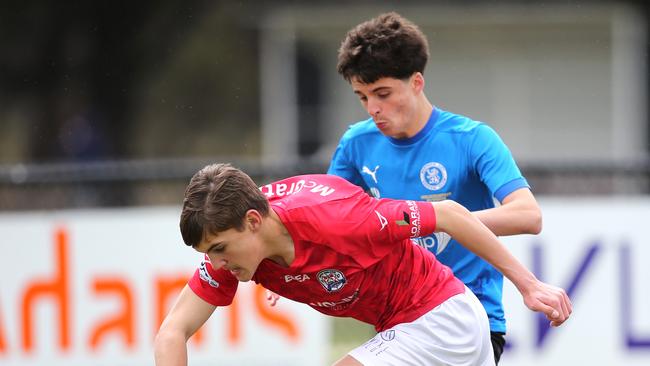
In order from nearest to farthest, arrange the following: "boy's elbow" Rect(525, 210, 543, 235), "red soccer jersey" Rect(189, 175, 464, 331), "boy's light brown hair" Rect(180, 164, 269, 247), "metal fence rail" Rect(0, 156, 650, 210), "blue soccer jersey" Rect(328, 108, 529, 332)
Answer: "boy's light brown hair" Rect(180, 164, 269, 247) < "red soccer jersey" Rect(189, 175, 464, 331) < "boy's elbow" Rect(525, 210, 543, 235) < "blue soccer jersey" Rect(328, 108, 529, 332) < "metal fence rail" Rect(0, 156, 650, 210)

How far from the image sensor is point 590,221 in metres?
7.61

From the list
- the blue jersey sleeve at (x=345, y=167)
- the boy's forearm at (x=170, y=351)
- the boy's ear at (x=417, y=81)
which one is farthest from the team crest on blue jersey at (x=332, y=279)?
the boy's ear at (x=417, y=81)

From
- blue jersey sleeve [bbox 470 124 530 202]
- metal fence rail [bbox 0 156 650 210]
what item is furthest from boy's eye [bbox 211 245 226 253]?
metal fence rail [bbox 0 156 650 210]

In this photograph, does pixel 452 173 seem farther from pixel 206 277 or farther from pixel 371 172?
pixel 206 277

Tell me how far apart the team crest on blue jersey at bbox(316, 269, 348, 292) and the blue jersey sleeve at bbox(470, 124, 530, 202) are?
699 millimetres

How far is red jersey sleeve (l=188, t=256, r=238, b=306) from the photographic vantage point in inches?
150

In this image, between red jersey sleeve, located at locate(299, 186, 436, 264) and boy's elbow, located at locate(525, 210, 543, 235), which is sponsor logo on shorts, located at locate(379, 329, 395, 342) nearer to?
red jersey sleeve, located at locate(299, 186, 436, 264)

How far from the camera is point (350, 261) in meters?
3.71

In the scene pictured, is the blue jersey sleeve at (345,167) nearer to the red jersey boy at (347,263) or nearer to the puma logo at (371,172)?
the puma logo at (371,172)

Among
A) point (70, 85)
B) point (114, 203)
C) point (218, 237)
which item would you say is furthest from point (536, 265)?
point (70, 85)

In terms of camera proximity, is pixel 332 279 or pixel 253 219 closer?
pixel 253 219

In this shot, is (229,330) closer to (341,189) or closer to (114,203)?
(114,203)

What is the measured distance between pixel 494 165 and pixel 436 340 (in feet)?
2.30

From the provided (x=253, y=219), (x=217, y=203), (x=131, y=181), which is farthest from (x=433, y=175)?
(x=131, y=181)
